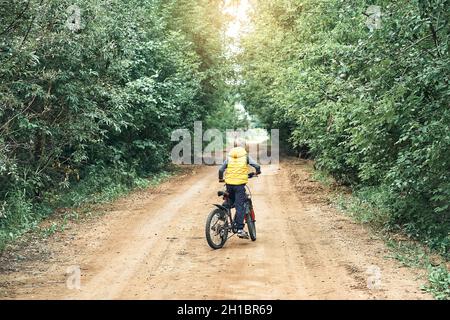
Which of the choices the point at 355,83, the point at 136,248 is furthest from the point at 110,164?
the point at 355,83

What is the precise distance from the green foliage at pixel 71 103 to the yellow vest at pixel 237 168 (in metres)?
4.08

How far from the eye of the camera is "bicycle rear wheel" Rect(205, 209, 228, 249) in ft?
34.0

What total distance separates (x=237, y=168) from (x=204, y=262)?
2.29 m

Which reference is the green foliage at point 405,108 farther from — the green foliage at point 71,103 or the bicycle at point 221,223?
the green foliage at point 71,103

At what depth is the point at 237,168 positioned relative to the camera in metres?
10.9

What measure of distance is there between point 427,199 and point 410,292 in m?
4.14

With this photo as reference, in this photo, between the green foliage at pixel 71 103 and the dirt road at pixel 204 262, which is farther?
the green foliage at pixel 71 103

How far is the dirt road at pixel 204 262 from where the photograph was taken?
7.66 metres

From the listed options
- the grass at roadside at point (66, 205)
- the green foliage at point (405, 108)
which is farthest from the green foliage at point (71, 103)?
the green foliage at point (405, 108)

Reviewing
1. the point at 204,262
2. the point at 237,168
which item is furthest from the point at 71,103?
the point at 204,262

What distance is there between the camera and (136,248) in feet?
35.1

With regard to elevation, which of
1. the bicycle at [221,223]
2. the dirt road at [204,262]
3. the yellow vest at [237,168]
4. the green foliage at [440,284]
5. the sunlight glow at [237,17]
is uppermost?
the sunlight glow at [237,17]

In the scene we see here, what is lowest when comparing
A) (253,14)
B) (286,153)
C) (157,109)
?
(286,153)
